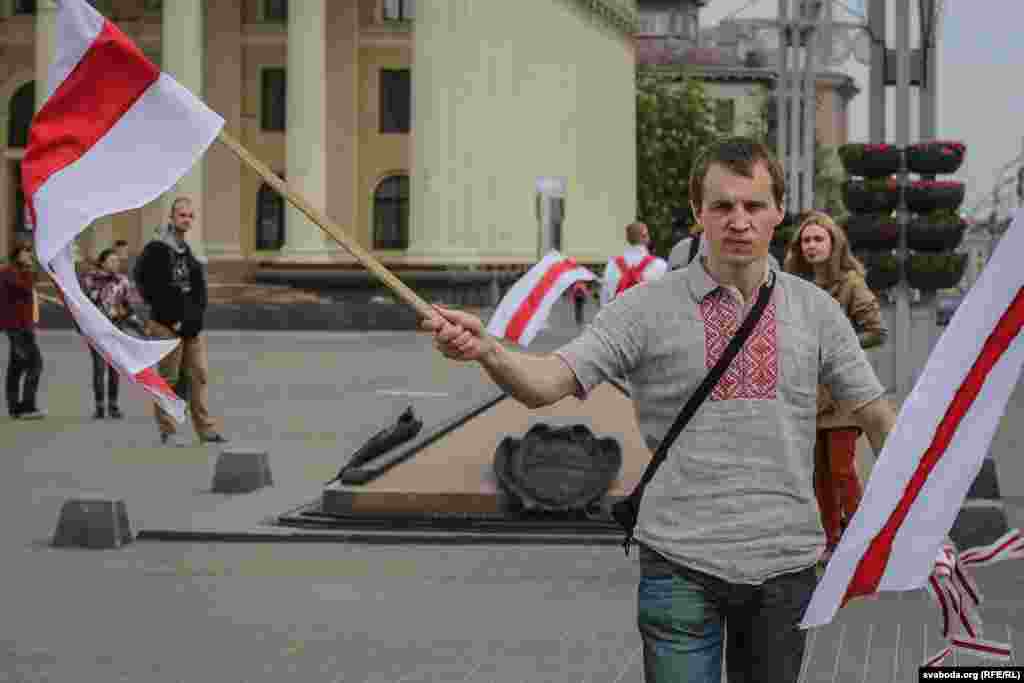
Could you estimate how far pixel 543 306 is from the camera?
16.3 m

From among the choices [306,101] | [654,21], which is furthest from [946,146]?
[654,21]

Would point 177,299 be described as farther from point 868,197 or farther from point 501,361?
point 501,361

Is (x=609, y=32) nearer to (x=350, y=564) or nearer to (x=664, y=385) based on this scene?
(x=350, y=564)

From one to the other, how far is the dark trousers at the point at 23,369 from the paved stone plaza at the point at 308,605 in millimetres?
5717

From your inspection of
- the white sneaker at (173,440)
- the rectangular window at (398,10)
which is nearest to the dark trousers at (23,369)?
the white sneaker at (173,440)

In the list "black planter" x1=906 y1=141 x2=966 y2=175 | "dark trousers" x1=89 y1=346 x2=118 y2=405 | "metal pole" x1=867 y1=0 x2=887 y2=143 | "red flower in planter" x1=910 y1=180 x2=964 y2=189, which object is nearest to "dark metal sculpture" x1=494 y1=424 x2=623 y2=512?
"dark trousers" x1=89 y1=346 x2=118 y2=405

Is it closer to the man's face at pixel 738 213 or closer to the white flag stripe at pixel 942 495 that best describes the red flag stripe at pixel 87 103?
the man's face at pixel 738 213

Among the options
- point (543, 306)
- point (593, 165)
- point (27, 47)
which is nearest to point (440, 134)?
point (27, 47)

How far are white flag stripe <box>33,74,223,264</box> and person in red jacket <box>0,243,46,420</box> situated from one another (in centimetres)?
1861

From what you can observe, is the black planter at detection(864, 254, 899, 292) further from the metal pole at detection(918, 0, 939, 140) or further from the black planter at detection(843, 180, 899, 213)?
the metal pole at detection(918, 0, 939, 140)

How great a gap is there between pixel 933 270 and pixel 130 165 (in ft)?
73.3

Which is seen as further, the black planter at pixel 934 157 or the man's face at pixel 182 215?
the black planter at pixel 934 157

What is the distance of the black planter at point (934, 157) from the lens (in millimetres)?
26578

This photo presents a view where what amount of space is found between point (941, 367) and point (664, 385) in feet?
3.08
